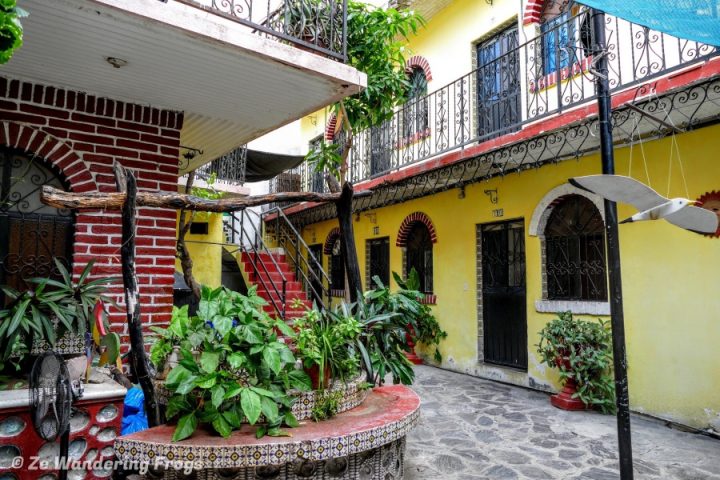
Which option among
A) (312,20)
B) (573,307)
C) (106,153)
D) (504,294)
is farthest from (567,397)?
(106,153)

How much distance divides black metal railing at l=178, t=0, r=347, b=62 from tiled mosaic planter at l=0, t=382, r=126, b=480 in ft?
9.46

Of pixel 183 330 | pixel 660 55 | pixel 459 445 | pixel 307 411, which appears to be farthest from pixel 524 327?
pixel 183 330

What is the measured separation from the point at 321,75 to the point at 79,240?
245 centimetres

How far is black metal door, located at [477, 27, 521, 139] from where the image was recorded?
25.2ft

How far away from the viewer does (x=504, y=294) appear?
26.1ft

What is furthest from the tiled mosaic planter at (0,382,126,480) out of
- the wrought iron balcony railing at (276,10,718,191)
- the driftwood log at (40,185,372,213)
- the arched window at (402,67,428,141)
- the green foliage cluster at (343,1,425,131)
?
the arched window at (402,67,428,141)

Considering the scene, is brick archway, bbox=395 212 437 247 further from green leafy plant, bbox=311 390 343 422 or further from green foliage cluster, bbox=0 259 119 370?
green foliage cluster, bbox=0 259 119 370

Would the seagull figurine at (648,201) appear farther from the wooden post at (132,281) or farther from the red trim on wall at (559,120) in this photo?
the wooden post at (132,281)

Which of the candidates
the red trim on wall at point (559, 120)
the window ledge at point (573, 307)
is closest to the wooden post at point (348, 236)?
the red trim on wall at point (559, 120)

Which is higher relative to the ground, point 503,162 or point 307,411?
point 503,162

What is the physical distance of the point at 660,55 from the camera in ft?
18.2

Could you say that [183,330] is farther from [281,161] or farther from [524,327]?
[281,161]

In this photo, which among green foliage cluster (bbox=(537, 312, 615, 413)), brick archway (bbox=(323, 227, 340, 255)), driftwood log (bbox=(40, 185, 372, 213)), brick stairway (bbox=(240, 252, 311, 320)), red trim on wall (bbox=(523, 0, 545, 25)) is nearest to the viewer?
driftwood log (bbox=(40, 185, 372, 213))

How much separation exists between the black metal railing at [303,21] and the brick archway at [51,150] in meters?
1.65
